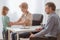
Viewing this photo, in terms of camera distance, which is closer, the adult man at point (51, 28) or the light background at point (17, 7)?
the adult man at point (51, 28)

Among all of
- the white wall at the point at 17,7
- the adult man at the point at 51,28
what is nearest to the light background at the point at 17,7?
the white wall at the point at 17,7

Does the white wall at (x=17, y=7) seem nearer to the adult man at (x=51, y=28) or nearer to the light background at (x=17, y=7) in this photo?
the light background at (x=17, y=7)

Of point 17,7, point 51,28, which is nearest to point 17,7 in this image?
point 17,7

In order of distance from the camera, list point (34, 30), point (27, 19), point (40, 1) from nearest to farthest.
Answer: point (34, 30), point (27, 19), point (40, 1)

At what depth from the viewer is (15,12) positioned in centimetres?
532

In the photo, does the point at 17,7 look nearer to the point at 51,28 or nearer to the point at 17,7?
the point at 17,7

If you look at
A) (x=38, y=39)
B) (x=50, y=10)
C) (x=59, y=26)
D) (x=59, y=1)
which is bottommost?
(x=38, y=39)

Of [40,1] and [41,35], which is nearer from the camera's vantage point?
[41,35]

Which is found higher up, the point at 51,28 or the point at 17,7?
the point at 17,7

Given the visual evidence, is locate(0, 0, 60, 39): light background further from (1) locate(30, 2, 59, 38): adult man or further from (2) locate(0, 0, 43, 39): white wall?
(1) locate(30, 2, 59, 38): adult man

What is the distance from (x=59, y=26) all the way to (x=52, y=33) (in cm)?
20

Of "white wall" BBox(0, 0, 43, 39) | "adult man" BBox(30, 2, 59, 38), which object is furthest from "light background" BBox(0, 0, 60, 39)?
"adult man" BBox(30, 2, 59, 38)

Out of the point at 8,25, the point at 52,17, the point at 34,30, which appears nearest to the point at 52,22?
the point at 52,17

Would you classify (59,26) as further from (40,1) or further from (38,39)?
(40,1)
